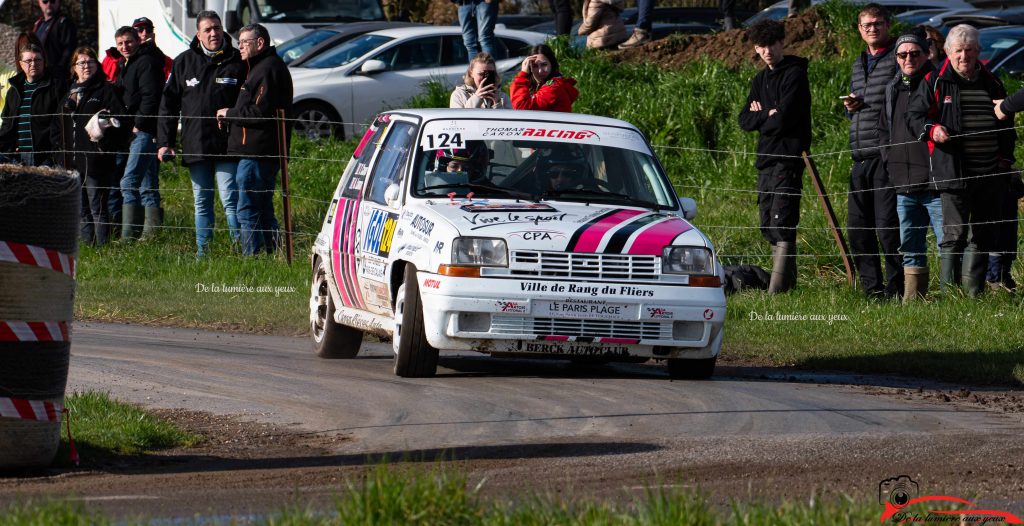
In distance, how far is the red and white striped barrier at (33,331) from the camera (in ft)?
22.8

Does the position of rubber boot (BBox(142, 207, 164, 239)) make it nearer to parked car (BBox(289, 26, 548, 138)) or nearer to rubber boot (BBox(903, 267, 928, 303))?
parked car (BBox(289, 26, 548, 138))

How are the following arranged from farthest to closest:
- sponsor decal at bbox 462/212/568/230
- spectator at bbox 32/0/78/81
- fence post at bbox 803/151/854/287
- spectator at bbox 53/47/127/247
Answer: spectator at bbox 32/0/78/81, spectator at bbox 53/47/127/247, fence post at bbox 803/151/854/287, sponsor decal at bbox 462/212/568/230

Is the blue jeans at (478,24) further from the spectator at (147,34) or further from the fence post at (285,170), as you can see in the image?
the fence post at (285,170)

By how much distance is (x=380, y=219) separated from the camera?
11.0 meters

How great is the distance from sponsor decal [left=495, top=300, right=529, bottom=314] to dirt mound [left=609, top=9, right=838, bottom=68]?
13.3 meters

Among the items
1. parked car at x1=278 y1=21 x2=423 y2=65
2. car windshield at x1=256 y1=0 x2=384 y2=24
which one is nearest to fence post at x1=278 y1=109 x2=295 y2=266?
parked car at x1=278 y1=21 x2=423 y2=65

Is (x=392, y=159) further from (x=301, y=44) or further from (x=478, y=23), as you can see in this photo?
(x=301, y=44)

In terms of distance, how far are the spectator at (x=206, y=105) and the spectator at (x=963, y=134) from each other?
280 inches

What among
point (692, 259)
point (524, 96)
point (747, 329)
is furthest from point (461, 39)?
point (692, 259)

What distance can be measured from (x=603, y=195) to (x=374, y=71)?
43.2 ft

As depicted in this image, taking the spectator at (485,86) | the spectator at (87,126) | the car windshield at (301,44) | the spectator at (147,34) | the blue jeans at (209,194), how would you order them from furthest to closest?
the car windshield at (301,44)
the spectator at (147,34)
the spectator at (87,126)
the blue jeans at (209,194)
the spectator at (485,86)

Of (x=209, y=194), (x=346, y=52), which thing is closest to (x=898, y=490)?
(x=209, y=194)

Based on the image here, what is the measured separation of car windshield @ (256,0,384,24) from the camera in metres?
27.0

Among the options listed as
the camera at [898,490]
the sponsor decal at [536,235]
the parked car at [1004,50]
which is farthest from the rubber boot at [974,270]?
the camera at [898,490]
